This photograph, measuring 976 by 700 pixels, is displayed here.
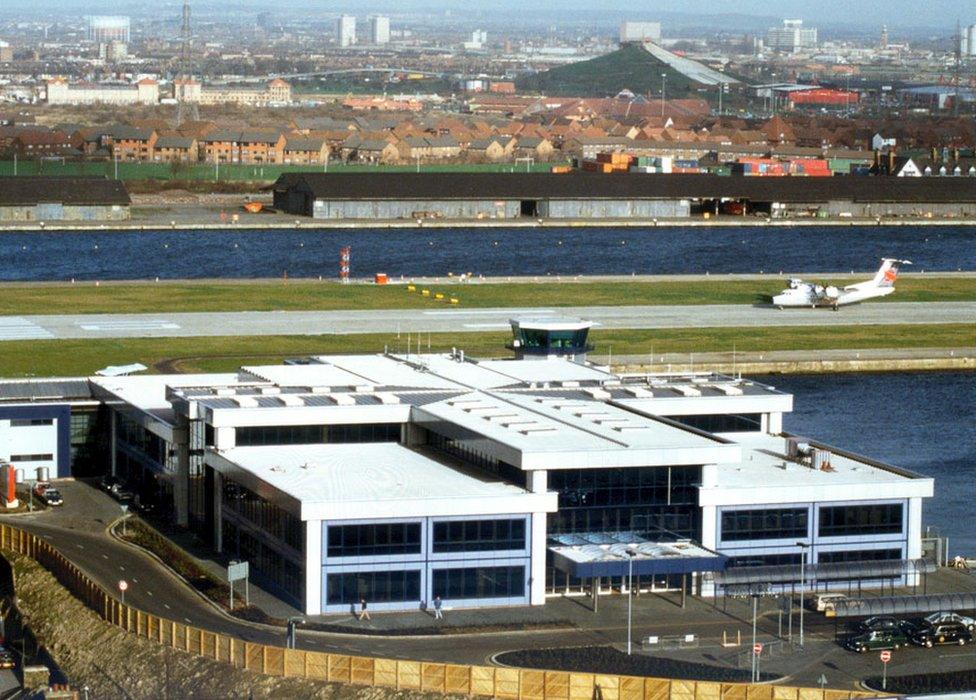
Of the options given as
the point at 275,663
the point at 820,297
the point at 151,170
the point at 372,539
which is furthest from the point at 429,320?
the point at 151,170

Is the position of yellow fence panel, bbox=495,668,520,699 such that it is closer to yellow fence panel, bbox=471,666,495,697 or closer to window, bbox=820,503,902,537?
yellow fence panel, bbox=471,666,495,697

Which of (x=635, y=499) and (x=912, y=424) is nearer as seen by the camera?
(x=635, y=499)

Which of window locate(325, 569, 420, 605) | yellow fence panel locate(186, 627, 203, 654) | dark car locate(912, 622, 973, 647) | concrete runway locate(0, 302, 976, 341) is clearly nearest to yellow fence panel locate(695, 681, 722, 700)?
dark car locate(912, 622, 973, 647)

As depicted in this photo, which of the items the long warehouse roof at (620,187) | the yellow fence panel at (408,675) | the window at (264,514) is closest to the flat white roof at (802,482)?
the window at (264,514)

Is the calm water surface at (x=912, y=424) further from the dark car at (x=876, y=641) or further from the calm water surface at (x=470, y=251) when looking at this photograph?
the calm water surface at (x=470, y=251)

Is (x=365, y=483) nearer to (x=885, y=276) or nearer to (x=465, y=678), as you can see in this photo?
(x=465, y=678)

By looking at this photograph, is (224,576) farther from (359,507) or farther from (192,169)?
(192,169)
